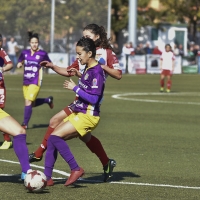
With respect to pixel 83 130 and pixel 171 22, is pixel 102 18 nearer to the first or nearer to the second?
pixel 171 22

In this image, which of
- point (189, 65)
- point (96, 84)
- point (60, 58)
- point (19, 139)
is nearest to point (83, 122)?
point (96, 84)

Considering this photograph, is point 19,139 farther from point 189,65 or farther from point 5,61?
point 189,65

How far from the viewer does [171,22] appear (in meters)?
64.1

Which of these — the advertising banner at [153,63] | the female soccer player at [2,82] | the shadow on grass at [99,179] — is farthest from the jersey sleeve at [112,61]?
the advertising banner at [153,63]

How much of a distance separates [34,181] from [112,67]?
209 cm

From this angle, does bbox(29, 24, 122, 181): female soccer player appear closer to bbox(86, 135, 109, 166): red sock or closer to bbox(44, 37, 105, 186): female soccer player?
bbox(86, 135, 109, 166): red sock

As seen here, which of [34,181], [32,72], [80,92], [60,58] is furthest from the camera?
[60,58]

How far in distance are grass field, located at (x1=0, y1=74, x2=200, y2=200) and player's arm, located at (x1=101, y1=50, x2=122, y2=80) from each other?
A: 1382 millimetres

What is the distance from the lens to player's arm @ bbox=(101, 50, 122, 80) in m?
9.73

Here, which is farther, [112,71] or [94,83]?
[112,71]

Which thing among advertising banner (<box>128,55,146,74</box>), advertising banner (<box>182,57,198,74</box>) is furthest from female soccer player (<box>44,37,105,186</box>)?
advertising banner (<box>182,57,198,74</box>)

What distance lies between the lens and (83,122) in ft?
30.1

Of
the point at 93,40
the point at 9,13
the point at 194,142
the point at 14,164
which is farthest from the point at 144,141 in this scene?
the point at 9,13

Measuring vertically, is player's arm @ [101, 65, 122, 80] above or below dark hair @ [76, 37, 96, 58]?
below
